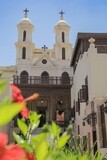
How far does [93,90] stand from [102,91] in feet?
1.72

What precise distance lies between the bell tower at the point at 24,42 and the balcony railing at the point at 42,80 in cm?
382

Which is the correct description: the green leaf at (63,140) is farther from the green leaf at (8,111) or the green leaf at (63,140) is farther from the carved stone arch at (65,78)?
the carved stone arch at (65,78)

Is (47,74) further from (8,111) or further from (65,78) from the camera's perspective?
(8,111)

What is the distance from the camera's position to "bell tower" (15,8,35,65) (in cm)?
2938

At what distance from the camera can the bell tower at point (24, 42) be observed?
29.4 metres

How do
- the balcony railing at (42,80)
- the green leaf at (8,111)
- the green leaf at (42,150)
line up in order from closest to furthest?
the green leaf at (8,111) < the green leaf at (42,150) < the balcony railing at (42,80)

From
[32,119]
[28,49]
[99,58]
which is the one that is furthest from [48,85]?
[32,119]

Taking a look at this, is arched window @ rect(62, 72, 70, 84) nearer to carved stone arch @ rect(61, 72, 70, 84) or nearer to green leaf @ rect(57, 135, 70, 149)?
carved stone arch @ rect(61, 72, 70, 84)

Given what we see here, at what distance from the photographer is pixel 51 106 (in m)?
24.7

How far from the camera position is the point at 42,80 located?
2538 centimetres

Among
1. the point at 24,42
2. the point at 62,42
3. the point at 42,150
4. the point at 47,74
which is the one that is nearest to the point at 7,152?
the point at 42,150

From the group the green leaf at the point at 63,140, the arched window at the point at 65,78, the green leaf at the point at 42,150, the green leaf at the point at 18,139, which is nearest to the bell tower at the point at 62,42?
the arched window at the point at 65,78

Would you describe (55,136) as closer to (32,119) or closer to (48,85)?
(32,119)

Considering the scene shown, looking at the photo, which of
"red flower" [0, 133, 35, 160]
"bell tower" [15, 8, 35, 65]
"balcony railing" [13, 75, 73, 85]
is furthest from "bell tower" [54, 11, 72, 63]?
"red flower" [0, 133, 35, 160]
